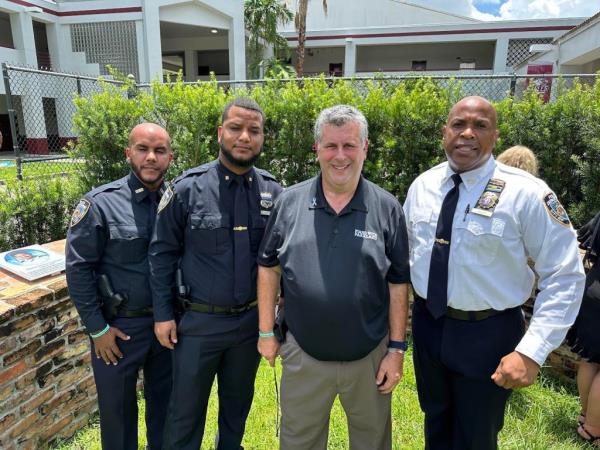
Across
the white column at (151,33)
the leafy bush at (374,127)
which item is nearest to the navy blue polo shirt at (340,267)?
the leafy bush at (374,127)

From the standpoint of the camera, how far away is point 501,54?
75.6ft

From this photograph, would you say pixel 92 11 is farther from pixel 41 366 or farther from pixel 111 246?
pixel 111 246

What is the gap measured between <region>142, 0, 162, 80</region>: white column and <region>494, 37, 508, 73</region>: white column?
17.3 meters

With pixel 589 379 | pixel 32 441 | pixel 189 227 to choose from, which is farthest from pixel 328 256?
pixel 32 441

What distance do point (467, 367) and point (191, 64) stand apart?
2535 cm

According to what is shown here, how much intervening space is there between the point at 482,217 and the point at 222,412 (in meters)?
1.89

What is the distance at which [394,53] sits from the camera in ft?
87.4

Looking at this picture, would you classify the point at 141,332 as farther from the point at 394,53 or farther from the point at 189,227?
the point at 394,53

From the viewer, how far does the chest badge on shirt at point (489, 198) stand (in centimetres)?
201

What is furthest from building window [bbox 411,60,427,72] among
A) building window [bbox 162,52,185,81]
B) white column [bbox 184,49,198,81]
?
building window [bbox 162,52,185,81]

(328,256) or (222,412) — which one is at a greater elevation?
(328,256)

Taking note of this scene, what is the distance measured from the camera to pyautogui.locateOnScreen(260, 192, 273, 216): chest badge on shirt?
2461mm

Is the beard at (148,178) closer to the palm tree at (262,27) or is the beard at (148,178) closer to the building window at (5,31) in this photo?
the building window at (5,31)

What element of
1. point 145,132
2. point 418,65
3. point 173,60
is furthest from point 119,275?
point 418,65
